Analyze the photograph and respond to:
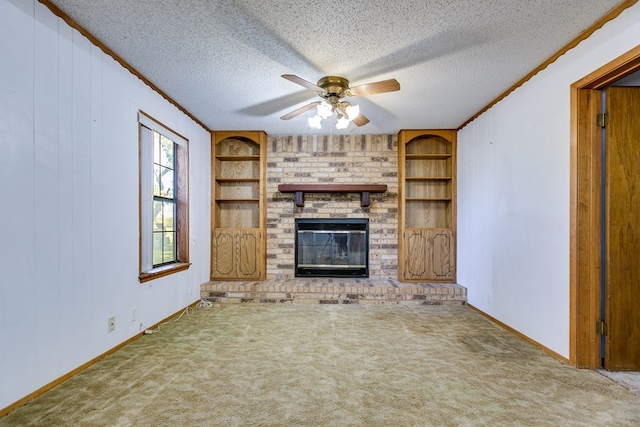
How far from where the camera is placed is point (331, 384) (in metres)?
1.97

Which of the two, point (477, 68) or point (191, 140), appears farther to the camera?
point (191, 140)

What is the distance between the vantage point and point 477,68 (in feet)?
8.64

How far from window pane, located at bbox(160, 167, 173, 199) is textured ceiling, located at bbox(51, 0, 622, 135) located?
0.84 meters

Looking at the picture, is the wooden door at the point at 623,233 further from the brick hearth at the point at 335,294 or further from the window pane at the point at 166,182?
the window pane at the point at 166,182

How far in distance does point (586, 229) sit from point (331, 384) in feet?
6.81

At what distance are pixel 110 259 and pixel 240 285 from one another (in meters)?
1.88

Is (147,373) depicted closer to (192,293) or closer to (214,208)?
(192,293)

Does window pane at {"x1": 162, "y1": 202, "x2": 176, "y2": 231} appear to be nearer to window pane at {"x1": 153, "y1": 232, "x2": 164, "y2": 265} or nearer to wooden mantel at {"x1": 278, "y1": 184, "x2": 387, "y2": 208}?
window pane at {"x1": 153, "y1": 232, "x2": 164, "y2": 265}

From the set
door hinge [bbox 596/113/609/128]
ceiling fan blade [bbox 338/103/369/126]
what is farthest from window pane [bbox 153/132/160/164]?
door hinge [bbox 596/113/609/128]

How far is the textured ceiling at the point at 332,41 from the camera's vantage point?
191 cm

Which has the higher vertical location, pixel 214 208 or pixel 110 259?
pixel 214 208

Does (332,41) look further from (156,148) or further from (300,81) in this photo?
(156,148)

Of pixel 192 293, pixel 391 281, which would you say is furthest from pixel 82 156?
pixel 391 281

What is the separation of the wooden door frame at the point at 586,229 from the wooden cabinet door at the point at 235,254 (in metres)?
3.53
